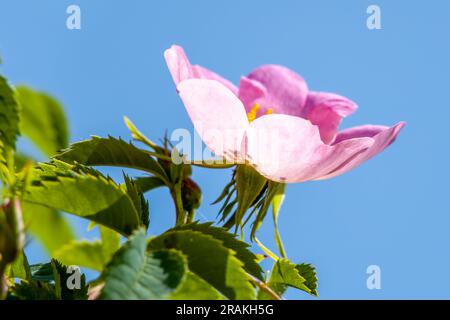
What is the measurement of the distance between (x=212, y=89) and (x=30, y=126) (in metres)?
3.03

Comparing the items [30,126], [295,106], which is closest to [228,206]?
[295,106]

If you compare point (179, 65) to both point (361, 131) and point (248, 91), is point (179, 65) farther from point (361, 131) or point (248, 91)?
point (361, 131)

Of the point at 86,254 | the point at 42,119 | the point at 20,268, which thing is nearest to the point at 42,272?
the point at 20,268

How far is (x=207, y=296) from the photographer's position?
713 millimetres

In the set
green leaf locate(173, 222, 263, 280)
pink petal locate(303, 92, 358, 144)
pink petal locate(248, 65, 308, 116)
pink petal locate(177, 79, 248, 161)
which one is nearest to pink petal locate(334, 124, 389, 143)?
pink petal locate(303, 92, 358, 144)

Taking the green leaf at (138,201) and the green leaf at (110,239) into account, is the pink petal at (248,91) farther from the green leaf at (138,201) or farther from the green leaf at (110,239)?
the green leaf at (110,239)

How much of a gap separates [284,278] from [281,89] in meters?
0.62

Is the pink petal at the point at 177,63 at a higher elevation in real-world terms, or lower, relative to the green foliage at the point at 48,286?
higher

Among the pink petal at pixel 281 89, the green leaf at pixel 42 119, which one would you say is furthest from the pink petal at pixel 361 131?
the green leaf at pixel 42 119

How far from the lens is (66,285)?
33.4 inches

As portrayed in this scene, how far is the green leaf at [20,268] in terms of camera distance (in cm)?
87

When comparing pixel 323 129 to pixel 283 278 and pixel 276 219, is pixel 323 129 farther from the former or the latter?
pixel 283 278

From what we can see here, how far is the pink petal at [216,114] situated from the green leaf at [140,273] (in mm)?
309

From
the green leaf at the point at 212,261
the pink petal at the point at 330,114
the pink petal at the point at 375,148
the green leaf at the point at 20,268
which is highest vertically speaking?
the pink petal at the point at 330,114
